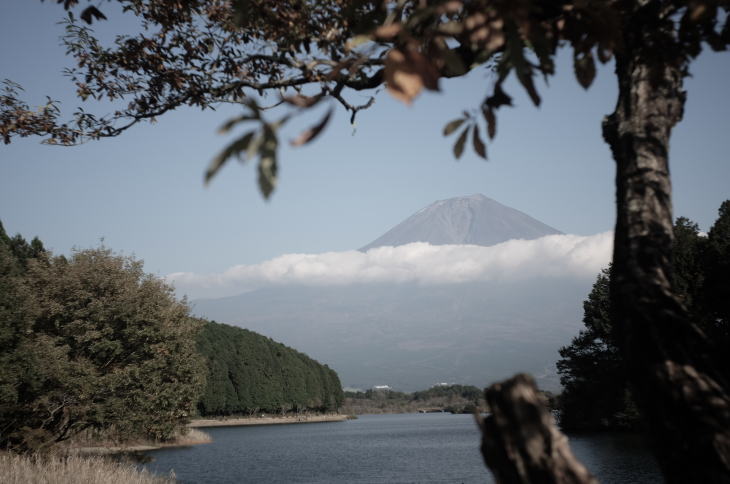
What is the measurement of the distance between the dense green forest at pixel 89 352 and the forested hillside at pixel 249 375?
4867 centimetres

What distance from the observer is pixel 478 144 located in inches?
111

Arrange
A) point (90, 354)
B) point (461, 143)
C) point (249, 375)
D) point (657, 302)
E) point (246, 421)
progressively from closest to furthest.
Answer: point (461, 143) → point (657, 302) → point (90, 354) → point (249, 375) → point (246, 421)

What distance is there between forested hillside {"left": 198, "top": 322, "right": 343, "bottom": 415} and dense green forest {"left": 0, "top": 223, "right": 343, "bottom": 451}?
48.7 meters

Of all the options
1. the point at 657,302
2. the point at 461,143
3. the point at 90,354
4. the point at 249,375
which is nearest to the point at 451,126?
the point at 461,143

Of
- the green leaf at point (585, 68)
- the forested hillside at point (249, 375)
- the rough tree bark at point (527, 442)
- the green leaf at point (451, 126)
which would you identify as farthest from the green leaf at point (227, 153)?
the forested hillside at point (249, 375)

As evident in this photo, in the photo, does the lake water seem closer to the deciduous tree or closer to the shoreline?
the deciduous tree

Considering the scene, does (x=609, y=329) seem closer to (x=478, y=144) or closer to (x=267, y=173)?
(x=478, y=144)

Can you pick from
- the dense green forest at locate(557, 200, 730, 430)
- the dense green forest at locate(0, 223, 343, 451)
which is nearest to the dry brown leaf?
the dense green forest at locate(0, 223, 343, 451)

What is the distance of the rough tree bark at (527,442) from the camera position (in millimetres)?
2553

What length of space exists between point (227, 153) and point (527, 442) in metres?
1.78

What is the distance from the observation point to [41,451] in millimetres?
23188

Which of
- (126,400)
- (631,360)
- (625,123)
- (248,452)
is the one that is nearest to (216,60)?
(625,123)

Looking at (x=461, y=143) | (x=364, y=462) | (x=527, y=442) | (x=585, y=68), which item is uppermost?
(x=585, y=68)

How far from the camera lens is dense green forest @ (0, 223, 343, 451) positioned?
22922 millimetres
